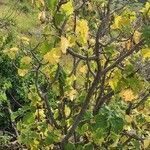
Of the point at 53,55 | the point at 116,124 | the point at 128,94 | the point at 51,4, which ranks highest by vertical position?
the point at 51,4

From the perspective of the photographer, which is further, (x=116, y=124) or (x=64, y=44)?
(x=116, y=124)

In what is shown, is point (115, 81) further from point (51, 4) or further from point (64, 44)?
point (51, 4)

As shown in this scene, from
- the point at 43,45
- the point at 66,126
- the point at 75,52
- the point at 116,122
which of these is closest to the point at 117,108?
the point at 116,122

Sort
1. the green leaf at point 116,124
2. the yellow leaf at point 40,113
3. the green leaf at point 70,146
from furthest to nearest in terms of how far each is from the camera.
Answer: the yellow leaf at point 40,113
the green leaf at point 70,146
the green leaf at point 116,124

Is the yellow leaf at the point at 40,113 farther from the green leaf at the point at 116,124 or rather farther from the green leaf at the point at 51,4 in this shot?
the green leaf at the point at 51,4

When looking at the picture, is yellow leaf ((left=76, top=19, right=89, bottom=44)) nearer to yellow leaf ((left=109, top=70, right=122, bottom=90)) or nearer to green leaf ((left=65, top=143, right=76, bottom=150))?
yellow leaf ((left=109, top=70, right=122, bottom=90))

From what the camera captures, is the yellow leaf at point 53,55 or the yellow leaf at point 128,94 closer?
the yellow leaf at point 53,55

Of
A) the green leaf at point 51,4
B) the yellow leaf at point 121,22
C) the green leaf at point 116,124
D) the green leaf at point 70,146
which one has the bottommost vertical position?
the green leaf at point 70,146

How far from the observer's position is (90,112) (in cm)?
346

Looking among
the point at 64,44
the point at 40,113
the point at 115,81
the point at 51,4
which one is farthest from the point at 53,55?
the point at 40,113

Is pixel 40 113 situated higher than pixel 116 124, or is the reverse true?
pixel 116 124

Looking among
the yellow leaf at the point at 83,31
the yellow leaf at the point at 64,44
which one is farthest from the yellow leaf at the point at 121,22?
the yellow leaf at the point at 64,44

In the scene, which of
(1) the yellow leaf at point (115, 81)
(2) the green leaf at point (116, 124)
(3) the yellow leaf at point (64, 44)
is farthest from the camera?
(1) the yellow leaf at point (115, 81)

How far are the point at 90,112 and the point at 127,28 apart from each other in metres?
0.68
